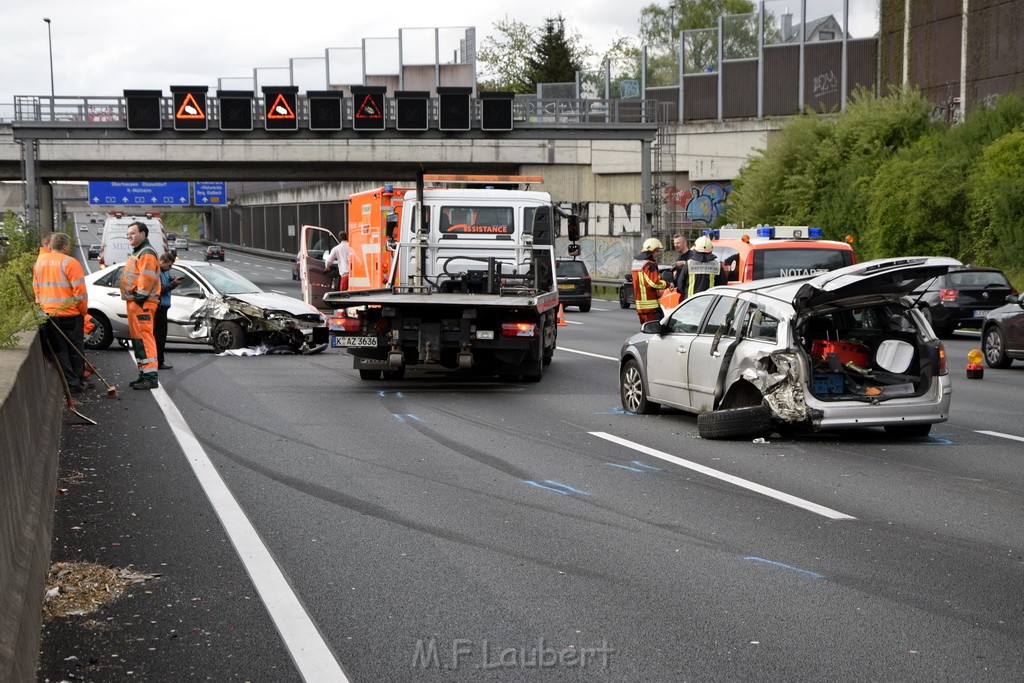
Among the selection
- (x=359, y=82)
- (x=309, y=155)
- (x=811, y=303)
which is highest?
(x=359, y=82)

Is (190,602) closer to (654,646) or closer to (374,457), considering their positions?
(654,646)

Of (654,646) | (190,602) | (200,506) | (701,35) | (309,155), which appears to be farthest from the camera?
(701,35)

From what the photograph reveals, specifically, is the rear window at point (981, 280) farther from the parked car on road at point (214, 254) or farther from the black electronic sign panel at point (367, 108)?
the parked car on road at point (214, 254)

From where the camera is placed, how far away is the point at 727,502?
864 centimetres

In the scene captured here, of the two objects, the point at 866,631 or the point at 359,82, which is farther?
the point at 359,82

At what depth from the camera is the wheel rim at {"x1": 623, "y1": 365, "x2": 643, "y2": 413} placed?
13.6m

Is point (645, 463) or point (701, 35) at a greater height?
point (701, 35)

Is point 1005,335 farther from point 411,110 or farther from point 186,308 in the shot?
point 411,110

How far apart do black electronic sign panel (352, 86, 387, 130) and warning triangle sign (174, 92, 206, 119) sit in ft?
16.5

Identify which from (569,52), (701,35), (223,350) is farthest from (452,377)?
(569,52)

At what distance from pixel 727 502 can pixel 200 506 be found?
342 cm

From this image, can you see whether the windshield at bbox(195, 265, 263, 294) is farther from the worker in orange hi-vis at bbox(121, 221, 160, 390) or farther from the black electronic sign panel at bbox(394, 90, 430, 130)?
the black electronic sign panel at bbox(394, 90, 430, 130)

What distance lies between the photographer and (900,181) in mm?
37188

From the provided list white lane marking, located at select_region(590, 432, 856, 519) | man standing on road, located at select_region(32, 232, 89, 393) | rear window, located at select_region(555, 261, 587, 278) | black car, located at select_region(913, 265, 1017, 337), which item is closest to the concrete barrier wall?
white lane marking, located at select_region(590, 432, 856, 519)
